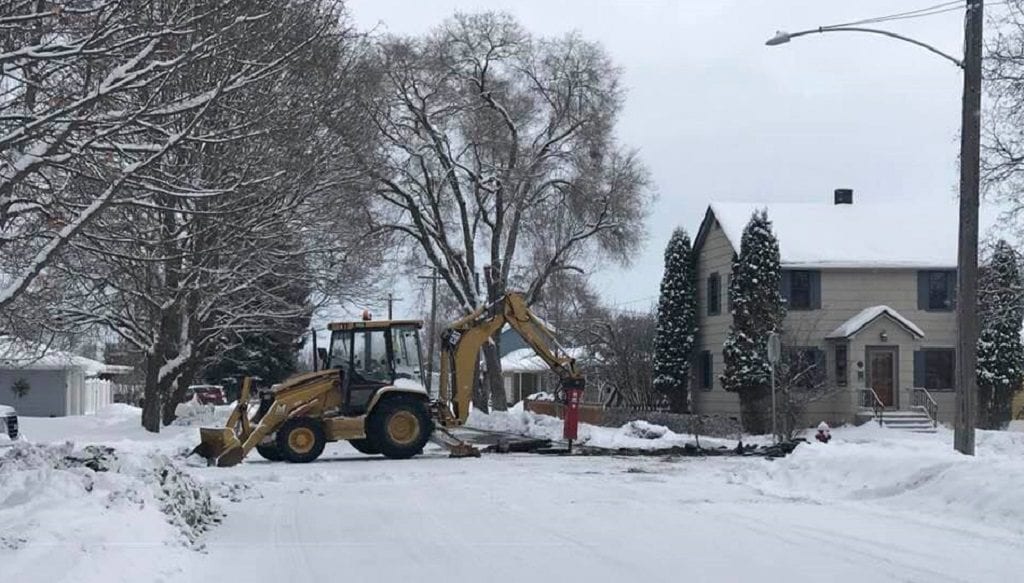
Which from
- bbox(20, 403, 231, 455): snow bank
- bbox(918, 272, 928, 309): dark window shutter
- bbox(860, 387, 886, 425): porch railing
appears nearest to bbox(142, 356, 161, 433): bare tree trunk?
bbox(20, 403, 231, 455): snow bank

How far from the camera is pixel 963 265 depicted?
60.8 feet

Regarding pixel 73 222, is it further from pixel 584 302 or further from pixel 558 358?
pixel 584 302

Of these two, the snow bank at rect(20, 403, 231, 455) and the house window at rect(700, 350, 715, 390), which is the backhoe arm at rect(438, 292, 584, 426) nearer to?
the snow bank at rect(20, 403, 231, 455)

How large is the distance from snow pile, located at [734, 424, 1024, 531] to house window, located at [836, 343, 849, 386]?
21915 millimetres

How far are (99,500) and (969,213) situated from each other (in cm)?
1333

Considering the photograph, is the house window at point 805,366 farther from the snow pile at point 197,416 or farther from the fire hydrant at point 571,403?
the snow pile at point 197,416

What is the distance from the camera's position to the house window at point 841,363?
42344 mm

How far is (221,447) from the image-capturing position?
2338cm

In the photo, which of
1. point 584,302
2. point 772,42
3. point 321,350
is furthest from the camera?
point 584,302

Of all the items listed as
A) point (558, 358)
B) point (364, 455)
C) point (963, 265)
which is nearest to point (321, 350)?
point (364, 455)

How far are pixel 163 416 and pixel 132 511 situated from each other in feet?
92.4

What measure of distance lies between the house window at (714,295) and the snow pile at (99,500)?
108ft

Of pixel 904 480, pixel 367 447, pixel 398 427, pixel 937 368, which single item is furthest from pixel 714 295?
pixel 904 480

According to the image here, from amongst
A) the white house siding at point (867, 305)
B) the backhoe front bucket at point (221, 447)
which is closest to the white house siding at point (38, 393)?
the white house siding at point (867, 305)
